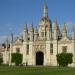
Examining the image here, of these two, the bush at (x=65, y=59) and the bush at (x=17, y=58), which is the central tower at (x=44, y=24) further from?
the bush at (x=65, y=59)

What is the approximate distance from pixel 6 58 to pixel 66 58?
28.5 meters

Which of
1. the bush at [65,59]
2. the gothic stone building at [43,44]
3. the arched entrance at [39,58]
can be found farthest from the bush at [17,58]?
the bush at [65,59]

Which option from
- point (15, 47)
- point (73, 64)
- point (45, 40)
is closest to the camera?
point (73, 64)

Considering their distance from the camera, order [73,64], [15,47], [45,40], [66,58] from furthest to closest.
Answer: [15,47] < [45,40] < [73,64] < [66,58]

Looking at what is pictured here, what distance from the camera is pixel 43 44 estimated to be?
88000mm

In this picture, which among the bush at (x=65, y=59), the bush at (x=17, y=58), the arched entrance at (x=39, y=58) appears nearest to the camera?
the bush at (x=65, y=59)

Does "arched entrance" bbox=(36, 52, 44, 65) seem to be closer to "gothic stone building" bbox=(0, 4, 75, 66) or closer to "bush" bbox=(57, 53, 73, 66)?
"gothic stone building" bbox=(0, 4, 75, 66)

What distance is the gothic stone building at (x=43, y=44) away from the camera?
84.3 metres

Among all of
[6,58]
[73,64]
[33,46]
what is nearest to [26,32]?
[33,46]

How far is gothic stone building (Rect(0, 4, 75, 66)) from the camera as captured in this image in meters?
84.3

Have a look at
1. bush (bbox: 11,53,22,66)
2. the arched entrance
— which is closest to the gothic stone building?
the arched entrance

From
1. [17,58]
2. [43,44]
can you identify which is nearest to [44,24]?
[43,44]

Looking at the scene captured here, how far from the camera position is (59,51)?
8531 centimetres

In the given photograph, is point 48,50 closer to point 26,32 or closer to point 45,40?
point 45,40
